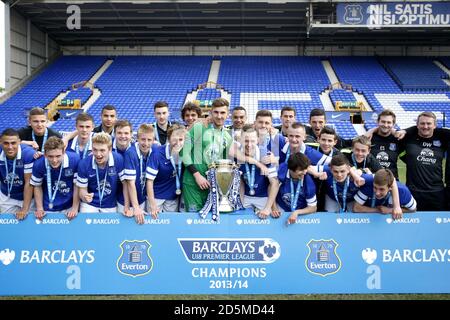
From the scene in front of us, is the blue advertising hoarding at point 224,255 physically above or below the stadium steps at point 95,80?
below

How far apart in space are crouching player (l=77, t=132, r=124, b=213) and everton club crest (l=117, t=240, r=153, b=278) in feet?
1.86

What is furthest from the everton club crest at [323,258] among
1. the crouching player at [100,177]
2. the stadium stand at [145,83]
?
the stadium stand at [145,83]

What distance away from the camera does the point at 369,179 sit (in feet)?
13.8

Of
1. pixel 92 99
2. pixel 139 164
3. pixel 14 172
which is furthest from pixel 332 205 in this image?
pixel 92 99

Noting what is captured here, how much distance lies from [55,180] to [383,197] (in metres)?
3.38

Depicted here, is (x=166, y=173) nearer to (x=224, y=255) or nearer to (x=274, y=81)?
(x=224, y=255)

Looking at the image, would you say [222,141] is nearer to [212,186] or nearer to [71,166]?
[212,186]

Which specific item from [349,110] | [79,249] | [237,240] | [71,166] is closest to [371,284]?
[237,240]

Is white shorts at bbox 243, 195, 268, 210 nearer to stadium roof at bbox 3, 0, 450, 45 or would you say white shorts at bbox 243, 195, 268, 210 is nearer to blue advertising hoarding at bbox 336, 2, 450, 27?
stadium roof at bbox 3, 0, 450, 45

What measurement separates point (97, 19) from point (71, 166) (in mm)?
19652

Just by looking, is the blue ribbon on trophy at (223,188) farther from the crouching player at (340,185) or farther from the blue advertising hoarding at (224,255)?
the crouching player at (340,185)

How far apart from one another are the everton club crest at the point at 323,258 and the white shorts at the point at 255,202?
715mm

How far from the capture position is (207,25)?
2247cm

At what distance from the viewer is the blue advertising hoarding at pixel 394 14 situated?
1933 cm
